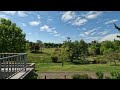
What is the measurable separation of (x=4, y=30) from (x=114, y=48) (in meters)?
11.4

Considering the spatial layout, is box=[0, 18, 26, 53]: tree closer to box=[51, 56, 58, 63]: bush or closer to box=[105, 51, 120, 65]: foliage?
box=[51, 56, 58, 63]: bush

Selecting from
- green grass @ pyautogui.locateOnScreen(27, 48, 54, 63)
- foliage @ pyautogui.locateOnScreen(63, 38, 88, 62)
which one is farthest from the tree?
green grass @ pyautogui.locateOnScreen(27, 48, 54, 63)

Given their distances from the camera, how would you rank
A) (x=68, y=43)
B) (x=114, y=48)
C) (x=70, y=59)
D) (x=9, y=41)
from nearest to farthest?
(x=9, y=41) → (x=114, y=48) → (x=68, y=43) → (x=70, y=59)

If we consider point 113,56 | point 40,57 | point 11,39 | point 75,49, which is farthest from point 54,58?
point 11,39

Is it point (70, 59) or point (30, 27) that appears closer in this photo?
point (70, 59)

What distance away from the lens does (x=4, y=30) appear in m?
22.7

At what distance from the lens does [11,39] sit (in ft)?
72.8

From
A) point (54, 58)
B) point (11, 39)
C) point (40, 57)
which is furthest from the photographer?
point (40, 57)

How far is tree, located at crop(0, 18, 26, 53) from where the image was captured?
2195cm

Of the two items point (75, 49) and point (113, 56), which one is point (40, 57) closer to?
point (75, 49)

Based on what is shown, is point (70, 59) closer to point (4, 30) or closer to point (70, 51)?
point (70, 51)
